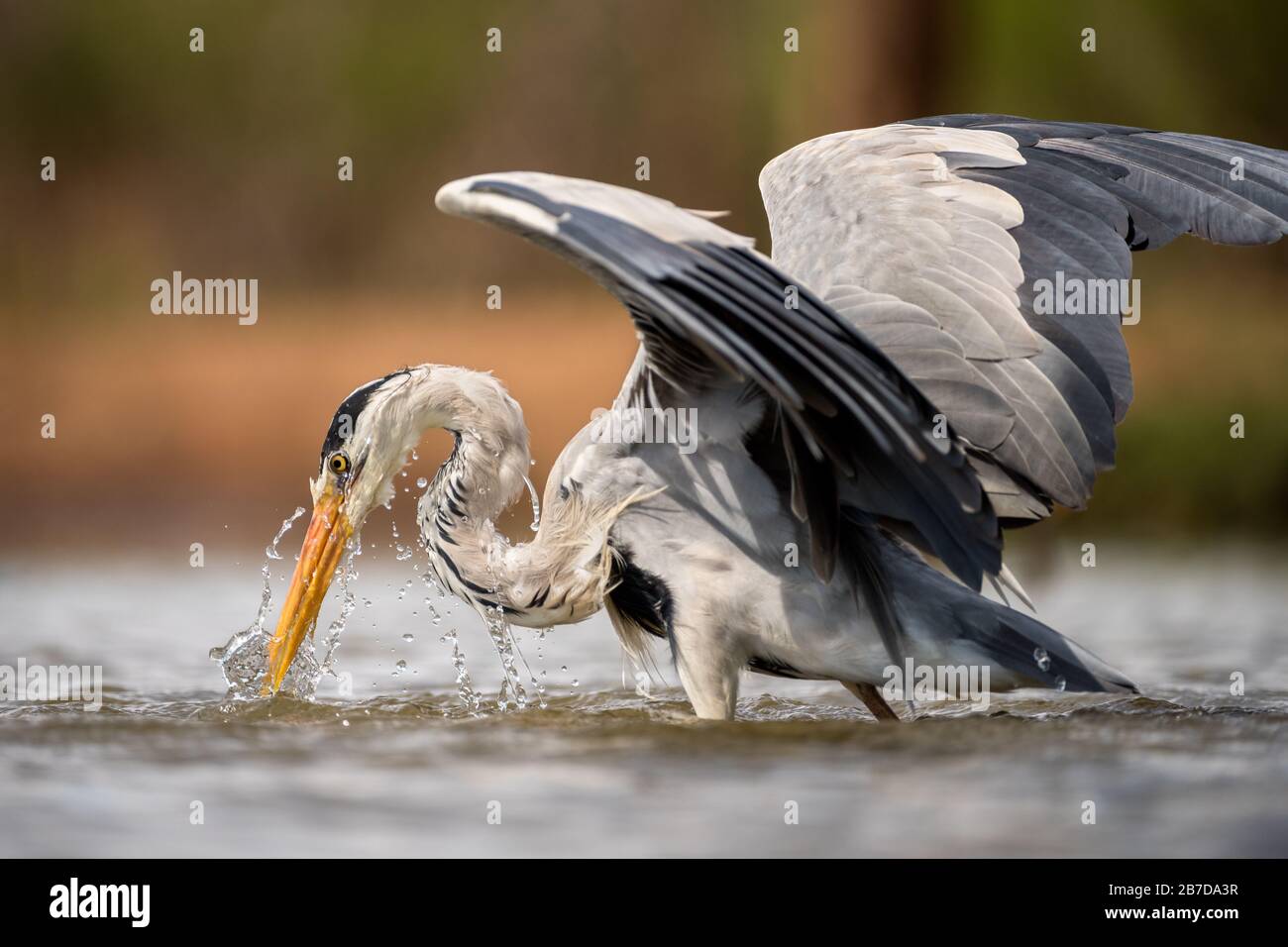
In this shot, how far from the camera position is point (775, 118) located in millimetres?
15789

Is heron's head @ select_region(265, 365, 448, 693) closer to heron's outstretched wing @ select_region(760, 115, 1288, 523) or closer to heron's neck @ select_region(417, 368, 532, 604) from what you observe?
heron's neck @ select_region(417, 368, 532, 604)

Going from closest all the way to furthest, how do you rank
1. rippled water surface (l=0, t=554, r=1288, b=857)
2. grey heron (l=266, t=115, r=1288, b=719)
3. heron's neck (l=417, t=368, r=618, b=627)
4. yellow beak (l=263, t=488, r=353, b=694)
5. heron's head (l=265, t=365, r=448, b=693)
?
rippled water surface (l=0, t=554, r=1288, b=857) < grey heron (l=266, t=115, r=1288, b=719) < heron's neck (l=417, t=368, r=618, b=627) < heron's head (l=265, t=365, r=448, b=693) < yellow beak (l=263, t=488, r=353, b=694)

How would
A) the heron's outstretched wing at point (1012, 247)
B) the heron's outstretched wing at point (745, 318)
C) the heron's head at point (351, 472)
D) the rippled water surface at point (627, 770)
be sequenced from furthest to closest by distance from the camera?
the heron's head at point (351, 472) → the heron's outstretched wing at point (1012, 247) → the heron's outstretched wing at point (745, 318) → the rippled water surface at point (627, 770)

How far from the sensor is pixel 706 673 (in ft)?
16.7

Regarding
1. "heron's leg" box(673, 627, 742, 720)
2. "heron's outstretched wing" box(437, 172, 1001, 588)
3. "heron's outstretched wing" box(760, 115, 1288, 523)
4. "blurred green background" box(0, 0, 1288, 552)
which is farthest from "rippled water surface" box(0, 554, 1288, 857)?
"blurred green background" box(0, 0, 1288, 552)

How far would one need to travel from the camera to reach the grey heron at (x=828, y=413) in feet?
14.2

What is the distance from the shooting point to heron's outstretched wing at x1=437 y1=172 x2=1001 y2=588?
4168mm

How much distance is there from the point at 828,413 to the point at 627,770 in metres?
1.09

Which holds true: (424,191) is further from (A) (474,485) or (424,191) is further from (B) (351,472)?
(A) (474,485)

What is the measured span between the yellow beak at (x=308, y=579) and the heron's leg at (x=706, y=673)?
1.28 meters

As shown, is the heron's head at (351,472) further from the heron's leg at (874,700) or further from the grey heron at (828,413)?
the heron's leg at (874,700)

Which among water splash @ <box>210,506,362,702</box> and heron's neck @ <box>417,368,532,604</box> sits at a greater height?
heron's neck @ <box>417,368,532,604</box>

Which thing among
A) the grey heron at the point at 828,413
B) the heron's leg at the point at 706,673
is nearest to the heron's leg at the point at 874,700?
the grey heron at the point at 828,413

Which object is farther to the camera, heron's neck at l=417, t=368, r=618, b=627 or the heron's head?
the heron's head
